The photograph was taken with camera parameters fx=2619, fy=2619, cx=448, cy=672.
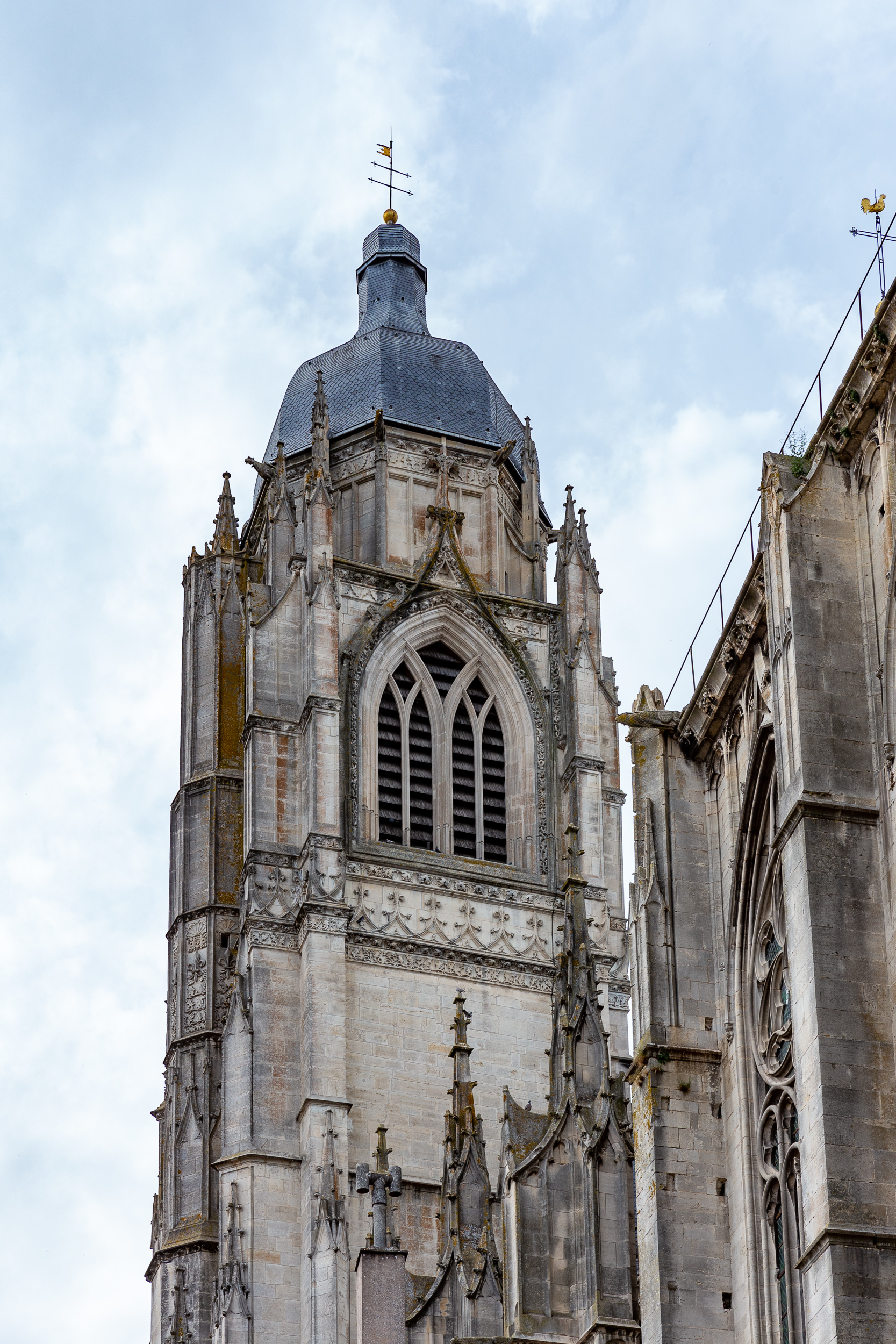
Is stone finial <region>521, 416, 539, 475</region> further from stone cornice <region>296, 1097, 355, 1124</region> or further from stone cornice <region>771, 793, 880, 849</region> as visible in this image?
stone cornice <region>771, 793, 880, 849</region>

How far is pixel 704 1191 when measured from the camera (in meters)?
23.6

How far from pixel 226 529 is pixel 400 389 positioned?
4.93 meters

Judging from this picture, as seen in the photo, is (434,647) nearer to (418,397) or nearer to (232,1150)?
(418,397)

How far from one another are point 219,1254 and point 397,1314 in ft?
47.4

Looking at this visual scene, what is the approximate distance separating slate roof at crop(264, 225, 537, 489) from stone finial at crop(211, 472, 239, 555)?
55.4 inches

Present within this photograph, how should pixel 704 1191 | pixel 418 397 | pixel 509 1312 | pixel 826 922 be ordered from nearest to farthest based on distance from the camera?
pixel 826 922 → pixel 704 1191 → pixel 509 1312 → pixel 418 397

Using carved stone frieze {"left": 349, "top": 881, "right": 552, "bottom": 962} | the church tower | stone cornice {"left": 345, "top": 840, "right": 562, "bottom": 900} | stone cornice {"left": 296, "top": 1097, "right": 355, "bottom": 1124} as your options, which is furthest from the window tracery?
stone cornice {"left": 345, "top": 840, "right": 562, "bottom": 900}

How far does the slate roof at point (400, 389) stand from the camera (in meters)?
57.0

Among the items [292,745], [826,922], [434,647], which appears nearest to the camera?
[826,922]

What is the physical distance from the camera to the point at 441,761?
2024 inches

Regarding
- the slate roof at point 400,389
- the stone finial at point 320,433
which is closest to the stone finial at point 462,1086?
the stone finial at point 320,433

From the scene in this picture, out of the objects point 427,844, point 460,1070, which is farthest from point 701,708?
point 427,844

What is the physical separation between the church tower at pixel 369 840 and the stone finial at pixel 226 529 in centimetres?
9

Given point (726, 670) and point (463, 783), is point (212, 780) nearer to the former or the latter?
point (463, 783)
